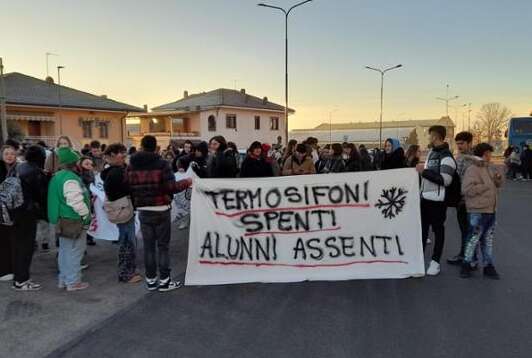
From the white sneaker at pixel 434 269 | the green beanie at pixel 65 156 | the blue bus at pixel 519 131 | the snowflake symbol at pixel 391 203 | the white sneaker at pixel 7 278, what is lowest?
the white sneaker at pixel 7 278

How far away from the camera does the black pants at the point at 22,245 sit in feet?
18.8

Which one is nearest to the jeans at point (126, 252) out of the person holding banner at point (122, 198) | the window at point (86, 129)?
the person holding banner at point (122, 198)

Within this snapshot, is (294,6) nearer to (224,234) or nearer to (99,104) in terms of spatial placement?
(99,104)

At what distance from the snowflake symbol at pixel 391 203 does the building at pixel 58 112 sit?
30.5 meters

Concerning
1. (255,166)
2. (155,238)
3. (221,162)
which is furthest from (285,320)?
(221,162)

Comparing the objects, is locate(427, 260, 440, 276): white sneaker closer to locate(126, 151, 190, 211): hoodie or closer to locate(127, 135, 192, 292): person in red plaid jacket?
locate(127, 135, 192, 292): person in red plaid jacket

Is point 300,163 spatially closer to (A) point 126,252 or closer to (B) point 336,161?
(B) point 336,161

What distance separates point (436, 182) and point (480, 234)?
36.5 inches

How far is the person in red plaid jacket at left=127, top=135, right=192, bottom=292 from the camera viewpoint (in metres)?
5.45

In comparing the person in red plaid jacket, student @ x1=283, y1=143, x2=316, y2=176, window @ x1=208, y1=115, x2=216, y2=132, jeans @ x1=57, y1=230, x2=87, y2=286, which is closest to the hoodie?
the person in red plaid jacket

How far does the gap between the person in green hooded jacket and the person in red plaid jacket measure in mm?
626

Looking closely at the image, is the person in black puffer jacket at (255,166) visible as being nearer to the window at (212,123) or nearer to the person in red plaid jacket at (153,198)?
the person in red plaid jacket at (153,198)

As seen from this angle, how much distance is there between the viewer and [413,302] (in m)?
5.04

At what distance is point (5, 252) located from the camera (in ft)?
20.4
